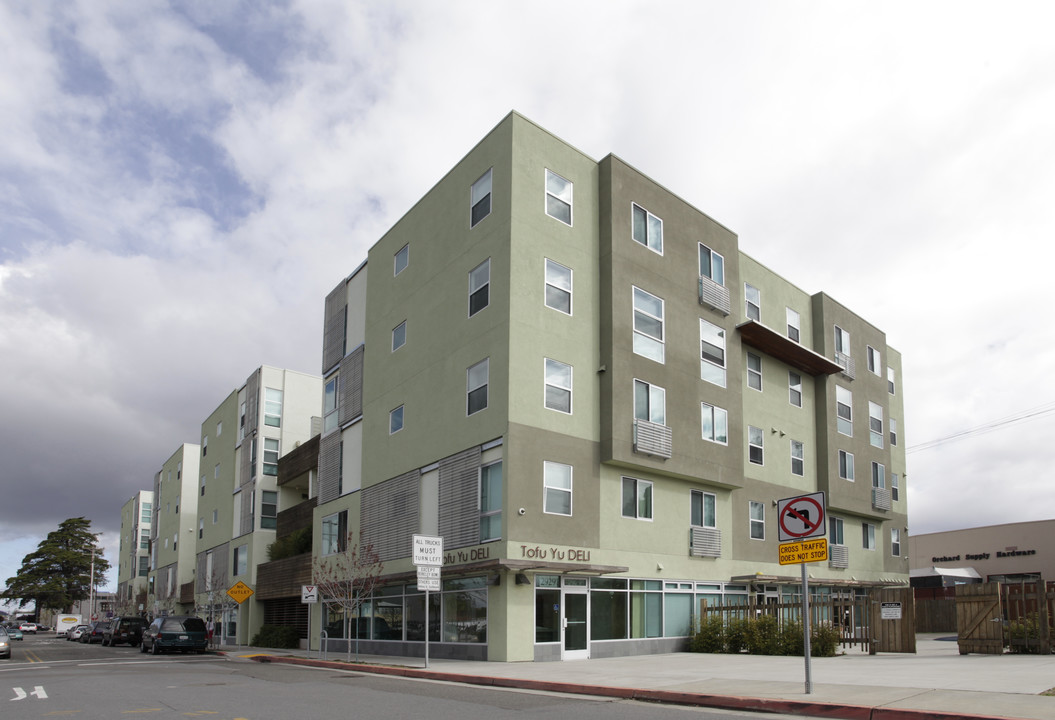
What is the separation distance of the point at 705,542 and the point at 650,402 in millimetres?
5386

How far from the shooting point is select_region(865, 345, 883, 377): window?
42031mm

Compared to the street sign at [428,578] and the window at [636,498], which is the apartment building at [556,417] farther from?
the street sign at [428,578]

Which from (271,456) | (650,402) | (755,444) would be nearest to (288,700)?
(650,402)

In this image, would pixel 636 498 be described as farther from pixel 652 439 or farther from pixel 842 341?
pixel 842 341

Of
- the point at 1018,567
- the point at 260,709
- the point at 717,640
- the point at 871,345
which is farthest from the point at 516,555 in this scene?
the point at 1018,567

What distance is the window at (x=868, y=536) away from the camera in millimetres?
39906

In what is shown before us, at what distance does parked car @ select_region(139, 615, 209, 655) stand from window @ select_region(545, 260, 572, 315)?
2154 cm

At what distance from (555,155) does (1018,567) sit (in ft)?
159

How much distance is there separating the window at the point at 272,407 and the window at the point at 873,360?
31.0m

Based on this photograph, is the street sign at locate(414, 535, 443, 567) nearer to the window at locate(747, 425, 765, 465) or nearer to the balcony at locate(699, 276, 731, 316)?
the balcony at locate(699, 276, 731, 316)

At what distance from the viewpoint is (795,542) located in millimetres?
12406

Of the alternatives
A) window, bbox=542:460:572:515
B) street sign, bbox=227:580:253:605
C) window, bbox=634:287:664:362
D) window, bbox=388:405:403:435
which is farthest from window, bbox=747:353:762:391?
street sign, bbox=227:580:253:605

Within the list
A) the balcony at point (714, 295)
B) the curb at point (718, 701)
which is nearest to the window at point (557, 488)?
the curb at point (718, 701)

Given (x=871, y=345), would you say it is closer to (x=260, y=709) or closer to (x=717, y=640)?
(x=717, y=640)
